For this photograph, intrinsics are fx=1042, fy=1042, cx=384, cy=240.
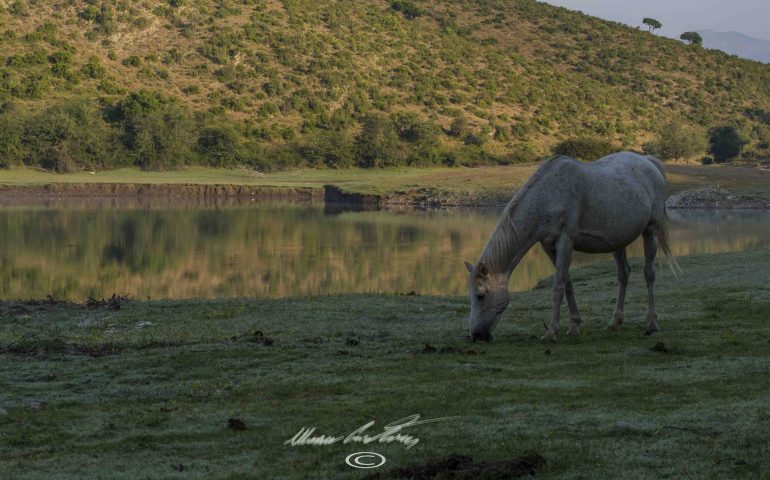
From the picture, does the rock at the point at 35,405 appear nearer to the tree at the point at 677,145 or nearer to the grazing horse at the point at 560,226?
the grazing horse at the point at 560,226

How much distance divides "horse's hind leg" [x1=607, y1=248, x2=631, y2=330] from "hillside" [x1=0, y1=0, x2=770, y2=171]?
7762 cm

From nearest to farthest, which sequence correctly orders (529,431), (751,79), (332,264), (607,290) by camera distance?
(529,431), (607,290), (332,264), (751,79)

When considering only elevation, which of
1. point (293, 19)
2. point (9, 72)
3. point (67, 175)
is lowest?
point (67, 175)

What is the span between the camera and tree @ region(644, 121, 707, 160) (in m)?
92.8

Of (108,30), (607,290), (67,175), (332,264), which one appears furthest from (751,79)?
(607,290)

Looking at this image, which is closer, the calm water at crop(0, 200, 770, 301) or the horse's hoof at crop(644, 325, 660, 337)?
the horse's hoof at crop(644, 325, 660, 337)

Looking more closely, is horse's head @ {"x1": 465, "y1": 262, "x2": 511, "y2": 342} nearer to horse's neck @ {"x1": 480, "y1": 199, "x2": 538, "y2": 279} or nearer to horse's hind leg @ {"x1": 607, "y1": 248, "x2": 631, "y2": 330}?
horse's neck @ {"x1": 480, "y1": 199, "x2": 538, "y2": 279}

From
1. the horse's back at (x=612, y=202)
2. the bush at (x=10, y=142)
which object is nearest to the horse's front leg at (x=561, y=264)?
the horse's back at (x=612, y=202)

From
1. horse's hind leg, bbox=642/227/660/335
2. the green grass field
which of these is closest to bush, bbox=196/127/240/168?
the green grass field

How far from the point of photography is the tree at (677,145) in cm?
9281

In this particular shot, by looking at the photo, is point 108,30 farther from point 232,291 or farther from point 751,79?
point 232,291

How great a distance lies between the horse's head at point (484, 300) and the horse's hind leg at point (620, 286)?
2.28 meters

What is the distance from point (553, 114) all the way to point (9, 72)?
185ft

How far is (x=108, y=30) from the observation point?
113438 millimetres
